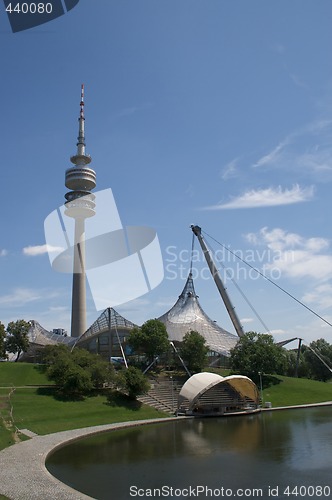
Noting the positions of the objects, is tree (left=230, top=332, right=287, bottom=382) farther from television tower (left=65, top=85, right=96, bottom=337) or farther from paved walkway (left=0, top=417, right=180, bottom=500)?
television tower (left=65, top=85, right=96, bottom=337)

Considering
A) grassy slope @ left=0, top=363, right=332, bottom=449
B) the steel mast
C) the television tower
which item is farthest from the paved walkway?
the television tower

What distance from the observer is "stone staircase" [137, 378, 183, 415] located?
42062mm

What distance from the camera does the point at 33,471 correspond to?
712 inches

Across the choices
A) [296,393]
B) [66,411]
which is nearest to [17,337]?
[66,411]

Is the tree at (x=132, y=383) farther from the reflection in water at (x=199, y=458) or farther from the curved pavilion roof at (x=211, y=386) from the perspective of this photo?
the reflection in water at (x=199, y=458)

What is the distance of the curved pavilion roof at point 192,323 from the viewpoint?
2825 inches

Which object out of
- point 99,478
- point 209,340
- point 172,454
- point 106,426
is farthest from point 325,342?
point 99,478

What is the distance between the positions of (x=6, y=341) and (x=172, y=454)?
51.0 meters

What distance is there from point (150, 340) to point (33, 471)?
135 ft

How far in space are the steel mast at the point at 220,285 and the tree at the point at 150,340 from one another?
1776cm

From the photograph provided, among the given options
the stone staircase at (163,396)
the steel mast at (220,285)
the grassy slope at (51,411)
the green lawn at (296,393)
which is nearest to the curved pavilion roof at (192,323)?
the steel mast at (220,285)

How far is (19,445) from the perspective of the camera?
79.7ft

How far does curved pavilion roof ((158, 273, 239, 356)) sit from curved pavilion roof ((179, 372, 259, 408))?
25.7m

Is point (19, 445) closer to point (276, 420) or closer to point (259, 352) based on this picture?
point (276, 420)
